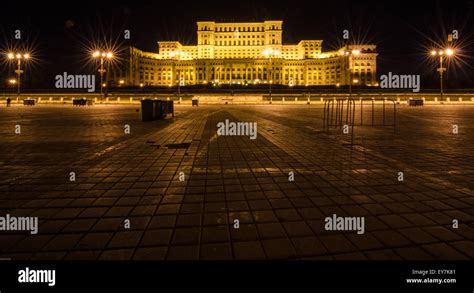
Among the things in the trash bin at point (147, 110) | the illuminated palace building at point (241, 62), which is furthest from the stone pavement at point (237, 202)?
the illuminated palace building at point (241, 62)

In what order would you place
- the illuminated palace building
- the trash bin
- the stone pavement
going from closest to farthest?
the stone pavement → the trash bin → the illuminated palace building

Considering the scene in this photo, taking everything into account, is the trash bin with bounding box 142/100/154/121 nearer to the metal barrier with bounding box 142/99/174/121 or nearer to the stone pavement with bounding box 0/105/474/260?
the metal barrier with bounding box 142/99/174/121

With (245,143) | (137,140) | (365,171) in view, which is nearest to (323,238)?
(365,171)

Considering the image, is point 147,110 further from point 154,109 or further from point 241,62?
point 241,62

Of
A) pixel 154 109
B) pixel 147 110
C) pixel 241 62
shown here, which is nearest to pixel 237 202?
pixel 147 110

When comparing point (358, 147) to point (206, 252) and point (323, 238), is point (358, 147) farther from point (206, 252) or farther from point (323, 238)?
point (206, 252)

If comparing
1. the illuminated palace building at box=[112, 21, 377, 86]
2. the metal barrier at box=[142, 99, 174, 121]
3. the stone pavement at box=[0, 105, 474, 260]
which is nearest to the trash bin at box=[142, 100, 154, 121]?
the metal barrier at box=[142, 99, 174, 121]

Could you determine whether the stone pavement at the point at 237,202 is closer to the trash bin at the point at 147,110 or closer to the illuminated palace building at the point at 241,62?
the trash bin at the point at 147,110
